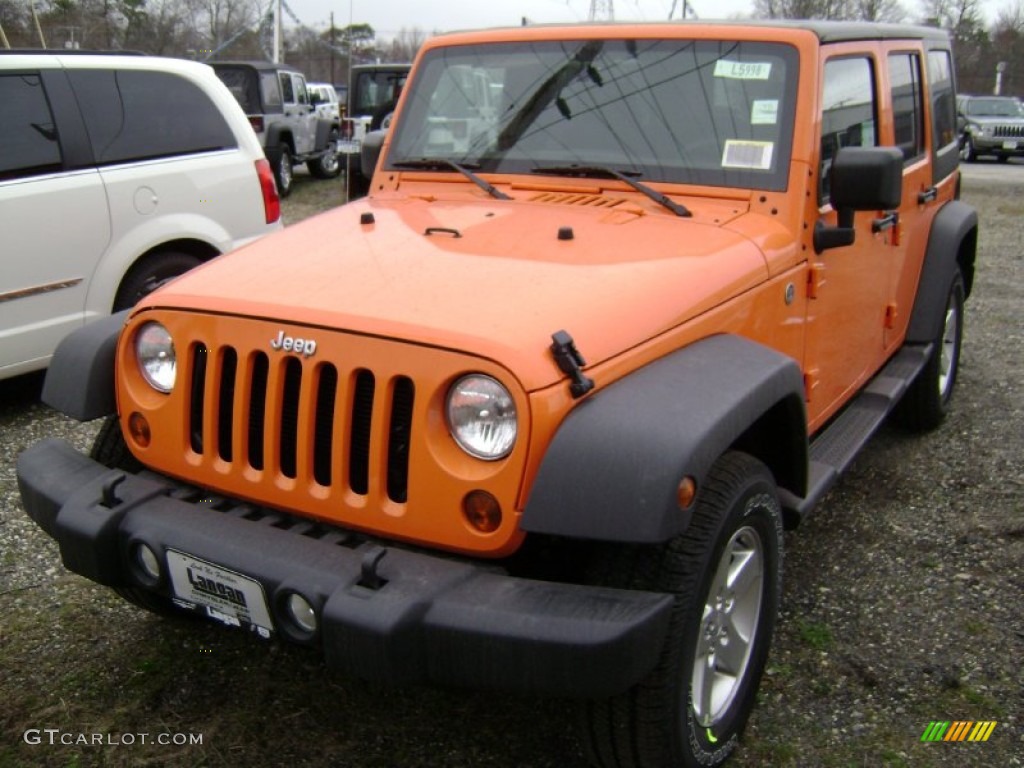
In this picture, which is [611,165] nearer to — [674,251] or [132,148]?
[674,251]

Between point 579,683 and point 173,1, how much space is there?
3056 centimetres

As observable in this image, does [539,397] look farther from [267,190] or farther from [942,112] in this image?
[267,190]

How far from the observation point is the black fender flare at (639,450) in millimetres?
2088

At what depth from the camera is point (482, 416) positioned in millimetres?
2273

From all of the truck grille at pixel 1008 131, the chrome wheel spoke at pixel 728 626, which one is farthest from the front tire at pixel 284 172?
the truck grille at pixel 1008 131

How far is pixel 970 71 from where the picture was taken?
46.6 m

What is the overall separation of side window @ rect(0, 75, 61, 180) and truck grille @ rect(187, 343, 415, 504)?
320 cm

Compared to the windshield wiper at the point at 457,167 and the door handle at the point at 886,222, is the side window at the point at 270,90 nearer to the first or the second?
the windshield wiper at the point at 457,167

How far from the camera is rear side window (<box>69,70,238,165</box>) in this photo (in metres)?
5.60

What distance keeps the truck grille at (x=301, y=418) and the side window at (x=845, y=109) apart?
1.79 meters

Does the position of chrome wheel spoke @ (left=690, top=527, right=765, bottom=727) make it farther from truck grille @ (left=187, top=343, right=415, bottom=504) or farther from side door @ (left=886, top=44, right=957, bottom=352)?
side door @ (left=886, top=44, right=957, bottom=352)

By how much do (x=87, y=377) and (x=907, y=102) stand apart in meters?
3.55

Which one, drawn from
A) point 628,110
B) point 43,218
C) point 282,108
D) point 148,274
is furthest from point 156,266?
point 282,108

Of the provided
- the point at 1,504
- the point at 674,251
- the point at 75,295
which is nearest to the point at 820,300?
the point at 674,251
